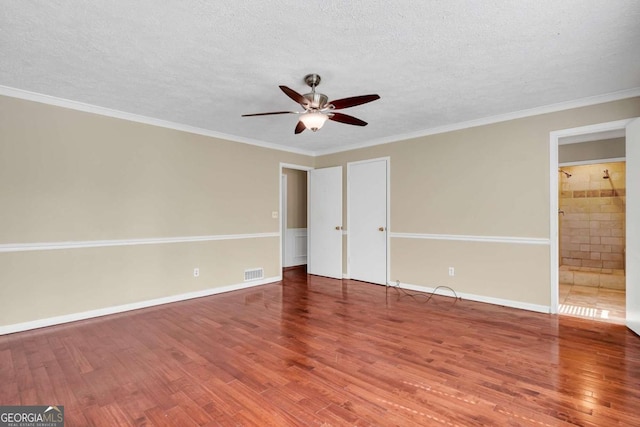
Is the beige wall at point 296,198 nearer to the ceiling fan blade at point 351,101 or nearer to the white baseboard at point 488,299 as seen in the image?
the white baseboard at point 488,299

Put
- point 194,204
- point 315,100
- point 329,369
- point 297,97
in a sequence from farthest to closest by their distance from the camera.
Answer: point 194,204 < point 315,100 < point 297,97 < point 329,369

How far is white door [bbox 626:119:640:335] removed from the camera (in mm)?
3078

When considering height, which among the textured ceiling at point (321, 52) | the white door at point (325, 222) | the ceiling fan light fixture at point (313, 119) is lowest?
the white door at point (325, 222)

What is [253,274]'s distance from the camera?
5270 millimetres

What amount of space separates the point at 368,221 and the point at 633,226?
3.27m

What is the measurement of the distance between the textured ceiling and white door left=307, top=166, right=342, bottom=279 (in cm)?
228

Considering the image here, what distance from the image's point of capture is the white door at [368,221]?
17.3ft

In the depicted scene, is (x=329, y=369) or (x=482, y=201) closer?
(x=329, y=369)

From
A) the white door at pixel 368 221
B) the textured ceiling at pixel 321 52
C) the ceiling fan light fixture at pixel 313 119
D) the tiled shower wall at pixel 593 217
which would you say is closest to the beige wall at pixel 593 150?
the tiled shower wall at pixel 593 217

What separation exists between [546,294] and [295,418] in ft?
11.4

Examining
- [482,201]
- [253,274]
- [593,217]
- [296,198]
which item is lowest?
[253,274]

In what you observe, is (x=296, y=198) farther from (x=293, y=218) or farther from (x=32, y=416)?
(x=32, y=416)

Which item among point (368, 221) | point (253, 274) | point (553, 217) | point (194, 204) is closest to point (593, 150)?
point (553, 217)

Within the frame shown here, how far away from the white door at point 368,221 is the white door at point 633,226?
2891 millimetres
